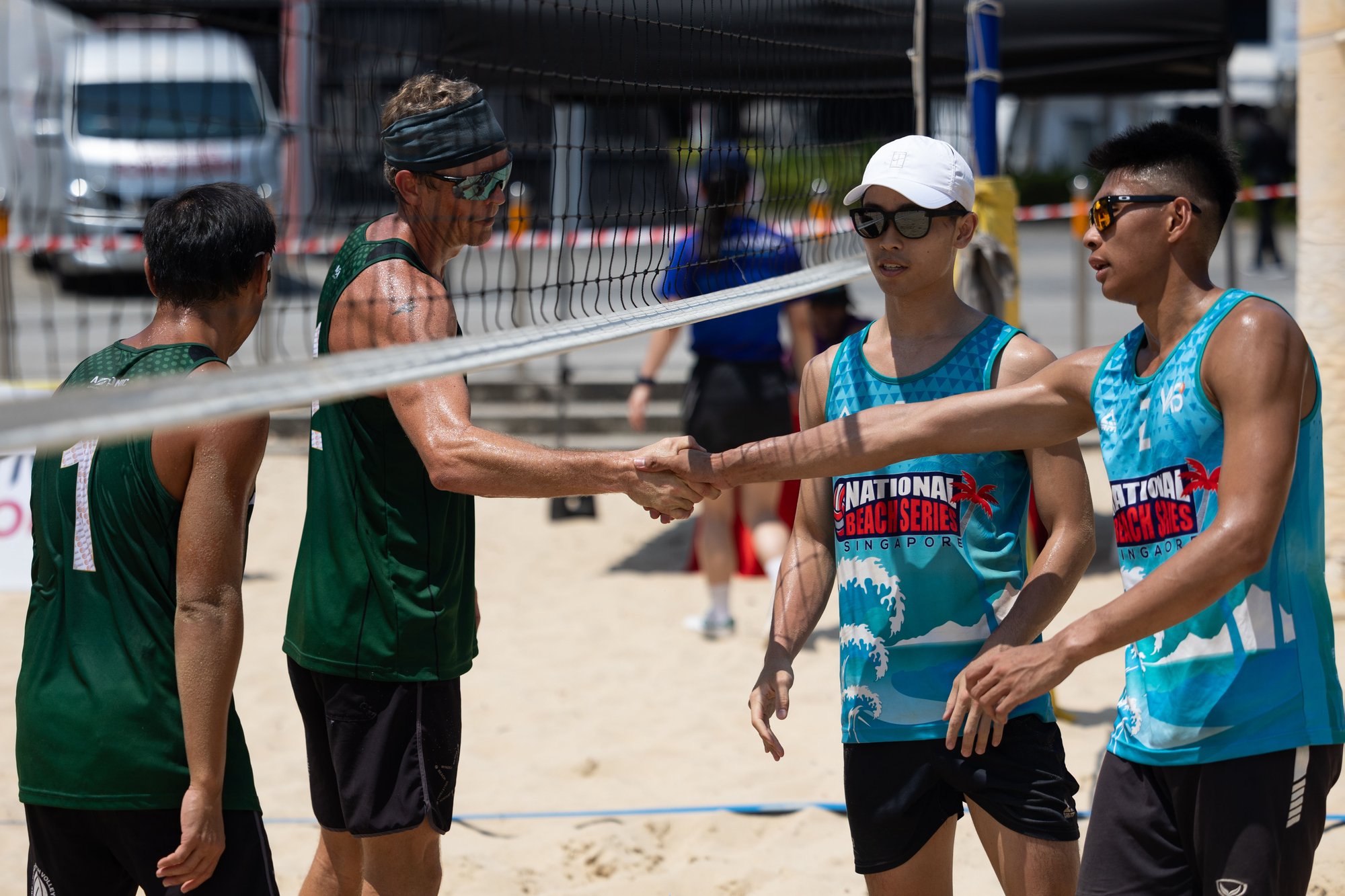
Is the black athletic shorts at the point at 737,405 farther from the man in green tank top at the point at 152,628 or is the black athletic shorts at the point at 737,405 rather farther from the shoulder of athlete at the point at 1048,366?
the man in green tank top at the point at 152,628

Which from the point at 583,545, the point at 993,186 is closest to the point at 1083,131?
the point at 583,545

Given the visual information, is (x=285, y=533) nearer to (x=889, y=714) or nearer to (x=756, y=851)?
(x=756, y=851)

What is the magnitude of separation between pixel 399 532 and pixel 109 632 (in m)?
0.62

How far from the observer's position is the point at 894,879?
2750 mm

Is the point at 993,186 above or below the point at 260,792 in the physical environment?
above

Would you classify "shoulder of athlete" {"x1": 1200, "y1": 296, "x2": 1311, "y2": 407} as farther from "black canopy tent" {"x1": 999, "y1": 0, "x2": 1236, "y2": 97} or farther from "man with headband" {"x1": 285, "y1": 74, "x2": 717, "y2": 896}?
"black canopy tent" {"x1": 999, "y1": 0, "x2": 1236, "y2": 97}

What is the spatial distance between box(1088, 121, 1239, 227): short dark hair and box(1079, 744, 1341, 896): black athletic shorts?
0.94m

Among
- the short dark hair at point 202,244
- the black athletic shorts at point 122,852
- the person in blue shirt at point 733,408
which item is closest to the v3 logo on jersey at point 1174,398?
the short dark hair at point 202,244

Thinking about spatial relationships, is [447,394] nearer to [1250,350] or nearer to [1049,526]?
[1049,526]

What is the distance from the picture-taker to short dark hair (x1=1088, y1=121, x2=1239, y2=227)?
2.37 m

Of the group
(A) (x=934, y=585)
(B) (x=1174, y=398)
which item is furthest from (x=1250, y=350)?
(A) (x=934, y=585)

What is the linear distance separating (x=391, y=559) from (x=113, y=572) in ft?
1.96

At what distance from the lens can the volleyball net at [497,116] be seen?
302 centimetres

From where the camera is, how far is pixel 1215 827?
7.39ft
